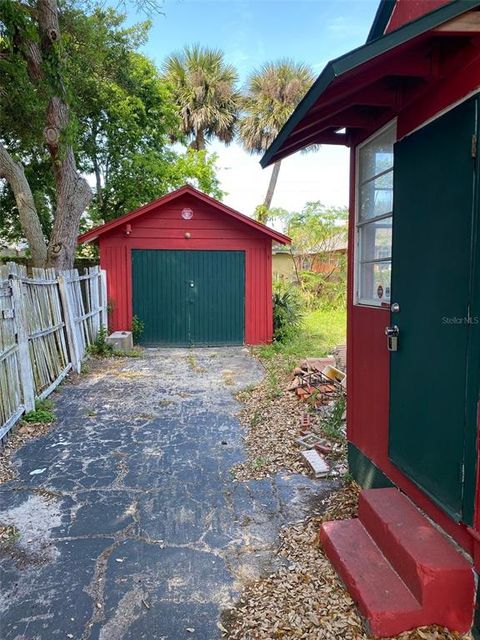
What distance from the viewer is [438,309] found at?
6.59 feet

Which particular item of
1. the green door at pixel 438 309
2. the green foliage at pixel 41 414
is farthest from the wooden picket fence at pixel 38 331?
the green door at pixel 438 309

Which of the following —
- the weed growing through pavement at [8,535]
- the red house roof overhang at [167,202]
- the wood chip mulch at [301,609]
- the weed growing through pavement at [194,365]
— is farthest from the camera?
the red house roof overhang at [167,202]

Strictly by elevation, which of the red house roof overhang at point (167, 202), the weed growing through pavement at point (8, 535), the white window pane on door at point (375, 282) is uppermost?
the red house roof overhang at point (167, 202)

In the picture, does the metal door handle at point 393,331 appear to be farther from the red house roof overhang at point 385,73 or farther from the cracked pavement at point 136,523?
the cracked pavement at point 136,523

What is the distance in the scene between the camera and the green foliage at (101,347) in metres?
8.23

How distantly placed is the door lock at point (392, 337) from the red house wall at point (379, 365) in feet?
0.42

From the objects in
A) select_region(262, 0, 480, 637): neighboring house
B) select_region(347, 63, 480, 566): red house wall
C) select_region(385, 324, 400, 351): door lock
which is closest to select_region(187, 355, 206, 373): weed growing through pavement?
select_region(347, 63, 480, 566): red house wall

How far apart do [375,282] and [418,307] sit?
735 mm

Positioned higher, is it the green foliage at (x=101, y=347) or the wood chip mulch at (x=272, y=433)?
the green foliage at (x=101, y=347)

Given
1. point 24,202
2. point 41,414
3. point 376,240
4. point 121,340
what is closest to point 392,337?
point 376,240

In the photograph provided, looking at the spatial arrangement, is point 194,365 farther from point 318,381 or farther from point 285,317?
point 285,317

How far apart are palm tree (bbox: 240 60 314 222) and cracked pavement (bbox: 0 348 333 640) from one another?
15.1m

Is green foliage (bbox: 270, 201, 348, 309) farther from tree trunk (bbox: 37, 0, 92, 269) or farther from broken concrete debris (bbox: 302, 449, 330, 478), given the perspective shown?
broken concrete debris (bbox: 302, 449, 330, 478)

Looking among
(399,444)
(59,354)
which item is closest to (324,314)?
(59,354)
